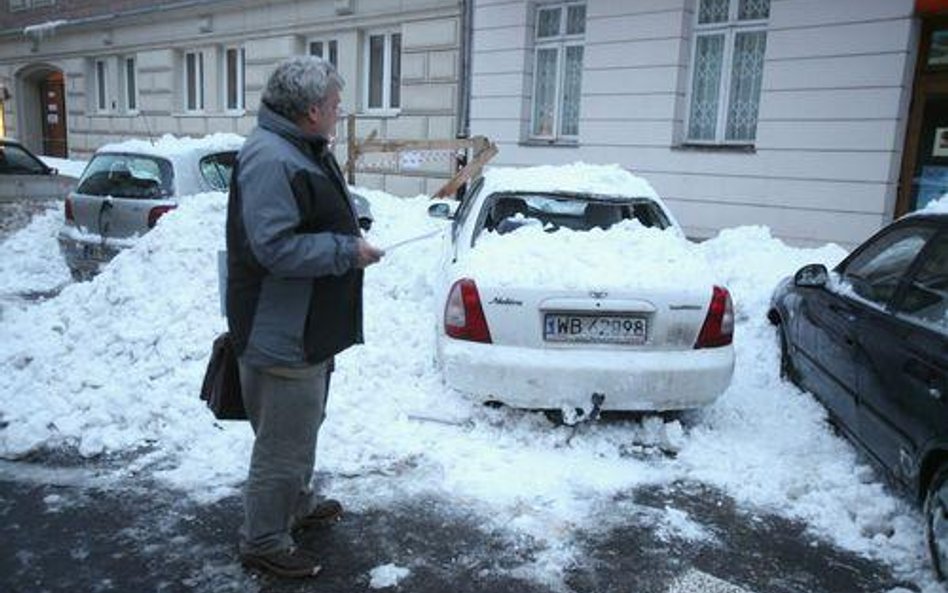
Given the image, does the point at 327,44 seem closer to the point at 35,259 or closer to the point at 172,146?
the point at 35,259

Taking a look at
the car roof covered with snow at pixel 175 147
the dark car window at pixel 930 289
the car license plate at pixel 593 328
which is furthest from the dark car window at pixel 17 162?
the dark car window at pixel 930 289

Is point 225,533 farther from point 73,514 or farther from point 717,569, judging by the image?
point 717,569

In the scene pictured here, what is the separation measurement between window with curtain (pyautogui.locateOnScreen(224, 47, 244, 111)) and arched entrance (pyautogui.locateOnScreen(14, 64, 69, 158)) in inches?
357

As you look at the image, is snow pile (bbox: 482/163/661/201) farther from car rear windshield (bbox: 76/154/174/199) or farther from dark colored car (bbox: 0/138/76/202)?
dark colored car (bbox: 0/138/76/202)

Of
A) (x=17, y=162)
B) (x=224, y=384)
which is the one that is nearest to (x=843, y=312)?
(x=224, y=384)

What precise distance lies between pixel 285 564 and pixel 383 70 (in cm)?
1433

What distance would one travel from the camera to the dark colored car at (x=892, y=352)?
11.5ft

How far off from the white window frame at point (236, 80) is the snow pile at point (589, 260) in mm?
15562

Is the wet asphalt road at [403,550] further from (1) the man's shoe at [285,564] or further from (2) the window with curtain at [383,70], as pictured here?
(2) the window with curtain at [383,70]

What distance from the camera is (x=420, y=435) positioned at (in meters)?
4.80

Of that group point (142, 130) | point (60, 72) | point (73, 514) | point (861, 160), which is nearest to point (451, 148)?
point (861, 160)

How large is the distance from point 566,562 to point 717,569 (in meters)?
0.65

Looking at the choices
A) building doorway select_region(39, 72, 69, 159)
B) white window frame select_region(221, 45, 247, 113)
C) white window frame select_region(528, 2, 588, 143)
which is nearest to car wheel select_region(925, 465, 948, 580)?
white window frame select_region(528, 2, 588, 143)

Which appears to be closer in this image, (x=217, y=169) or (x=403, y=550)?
(x=403, y=550)
